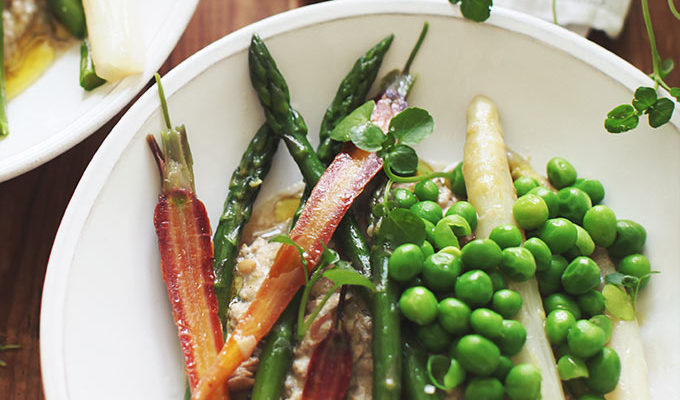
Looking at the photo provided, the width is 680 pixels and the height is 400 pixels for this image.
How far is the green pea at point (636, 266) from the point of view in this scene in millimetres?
3203

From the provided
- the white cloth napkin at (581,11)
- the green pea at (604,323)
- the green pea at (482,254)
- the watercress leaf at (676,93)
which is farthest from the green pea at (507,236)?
the white cloth napkin at (581,11)

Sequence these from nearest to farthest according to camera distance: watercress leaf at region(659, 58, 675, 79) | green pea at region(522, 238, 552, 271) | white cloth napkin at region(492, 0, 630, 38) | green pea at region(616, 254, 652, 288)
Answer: green pea at region(522, 238, 552, 271)
green pea at region(616, 254, 652, 288)
watercress leaf at region(659, 58, 675, 79)
white cloth napkin at region(492, 0, 630, 38)

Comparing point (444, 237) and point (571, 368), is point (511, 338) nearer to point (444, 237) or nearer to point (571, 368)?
point (571, 368)

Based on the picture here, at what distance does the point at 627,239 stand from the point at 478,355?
3.72 ft

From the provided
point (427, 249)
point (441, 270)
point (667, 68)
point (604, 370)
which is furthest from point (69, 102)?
point (667, 68)

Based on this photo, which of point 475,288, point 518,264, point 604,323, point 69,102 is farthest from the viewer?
point 69,102

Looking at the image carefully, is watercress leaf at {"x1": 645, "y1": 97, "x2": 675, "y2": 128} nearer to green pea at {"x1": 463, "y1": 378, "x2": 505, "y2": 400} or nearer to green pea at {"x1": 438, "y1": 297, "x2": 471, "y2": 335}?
green pea at {"x1": 438, "y1": 297, "x2": 471, "y2": 335}

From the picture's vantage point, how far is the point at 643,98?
3.23 m

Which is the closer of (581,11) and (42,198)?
(42,198)

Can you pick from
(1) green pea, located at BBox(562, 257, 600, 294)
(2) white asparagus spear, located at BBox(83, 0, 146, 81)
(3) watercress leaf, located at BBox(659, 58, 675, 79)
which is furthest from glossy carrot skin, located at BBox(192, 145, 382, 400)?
(3) watercress leaf, located at BBox(659, 58, 675, 79)

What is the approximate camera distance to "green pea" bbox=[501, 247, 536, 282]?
2893 millimetres

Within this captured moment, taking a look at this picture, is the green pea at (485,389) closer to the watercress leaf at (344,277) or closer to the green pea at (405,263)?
the green pea at (405,263)

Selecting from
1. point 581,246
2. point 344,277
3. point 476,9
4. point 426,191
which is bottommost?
point 344,277

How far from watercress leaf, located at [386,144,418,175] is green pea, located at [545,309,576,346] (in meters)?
0.95
